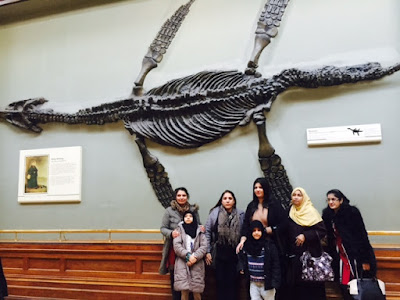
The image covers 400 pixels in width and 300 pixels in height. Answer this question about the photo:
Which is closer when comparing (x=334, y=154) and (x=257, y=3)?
(x=334, y=154)

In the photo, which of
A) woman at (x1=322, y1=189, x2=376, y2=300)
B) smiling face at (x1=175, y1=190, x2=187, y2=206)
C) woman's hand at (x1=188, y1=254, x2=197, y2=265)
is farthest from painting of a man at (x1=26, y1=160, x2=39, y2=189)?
woman at (x1=322, y1=189, x2=376, y2=300)

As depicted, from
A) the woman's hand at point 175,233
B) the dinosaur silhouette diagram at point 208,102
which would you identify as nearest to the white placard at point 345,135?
the dinosaur silhouette diagram at point 208,102

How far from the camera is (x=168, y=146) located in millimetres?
5379

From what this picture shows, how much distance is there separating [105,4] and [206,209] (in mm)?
3564

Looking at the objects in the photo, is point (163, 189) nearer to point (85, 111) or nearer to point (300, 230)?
point (85, 111)

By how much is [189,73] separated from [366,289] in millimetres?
3462

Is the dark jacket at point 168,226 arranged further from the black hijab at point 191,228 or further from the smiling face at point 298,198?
the smiling face at point 298,198

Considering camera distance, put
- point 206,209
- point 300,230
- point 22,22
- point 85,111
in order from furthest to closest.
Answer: point 22,22, point 85,111, point 206,209, point 300,230

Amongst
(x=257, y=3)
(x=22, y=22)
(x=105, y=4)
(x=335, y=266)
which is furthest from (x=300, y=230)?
(x=22, y=22)

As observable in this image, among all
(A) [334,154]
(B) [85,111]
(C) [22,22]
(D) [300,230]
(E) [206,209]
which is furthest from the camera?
(C) [22,22]

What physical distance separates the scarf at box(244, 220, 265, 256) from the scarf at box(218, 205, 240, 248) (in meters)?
0.24

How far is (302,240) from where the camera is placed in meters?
3.72

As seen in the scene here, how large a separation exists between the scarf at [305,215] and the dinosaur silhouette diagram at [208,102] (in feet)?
2.40

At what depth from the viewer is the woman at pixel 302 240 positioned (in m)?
3.73
